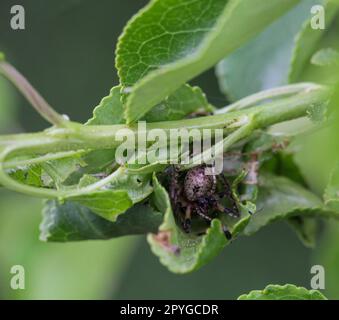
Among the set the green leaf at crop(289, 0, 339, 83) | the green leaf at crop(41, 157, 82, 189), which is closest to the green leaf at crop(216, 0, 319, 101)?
the green leaf at crop(289, 0, 339, 83)

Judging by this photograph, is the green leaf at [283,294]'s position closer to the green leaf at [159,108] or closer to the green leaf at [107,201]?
the green leaf at [107,201]

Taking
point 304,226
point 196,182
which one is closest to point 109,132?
point 196,182

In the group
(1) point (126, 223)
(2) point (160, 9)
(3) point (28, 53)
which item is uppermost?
(3) point (28, 53)

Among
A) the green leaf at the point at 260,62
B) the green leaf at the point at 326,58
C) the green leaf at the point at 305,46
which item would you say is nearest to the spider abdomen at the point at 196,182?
the green leaf at the point at 326,58

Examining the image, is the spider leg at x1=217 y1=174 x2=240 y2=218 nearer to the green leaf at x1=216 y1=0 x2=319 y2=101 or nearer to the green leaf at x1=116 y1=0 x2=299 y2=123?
the green leaf at x1=116 y1=0 x2=299 y2=123

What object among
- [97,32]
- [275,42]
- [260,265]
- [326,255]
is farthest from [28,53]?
[326,255]
